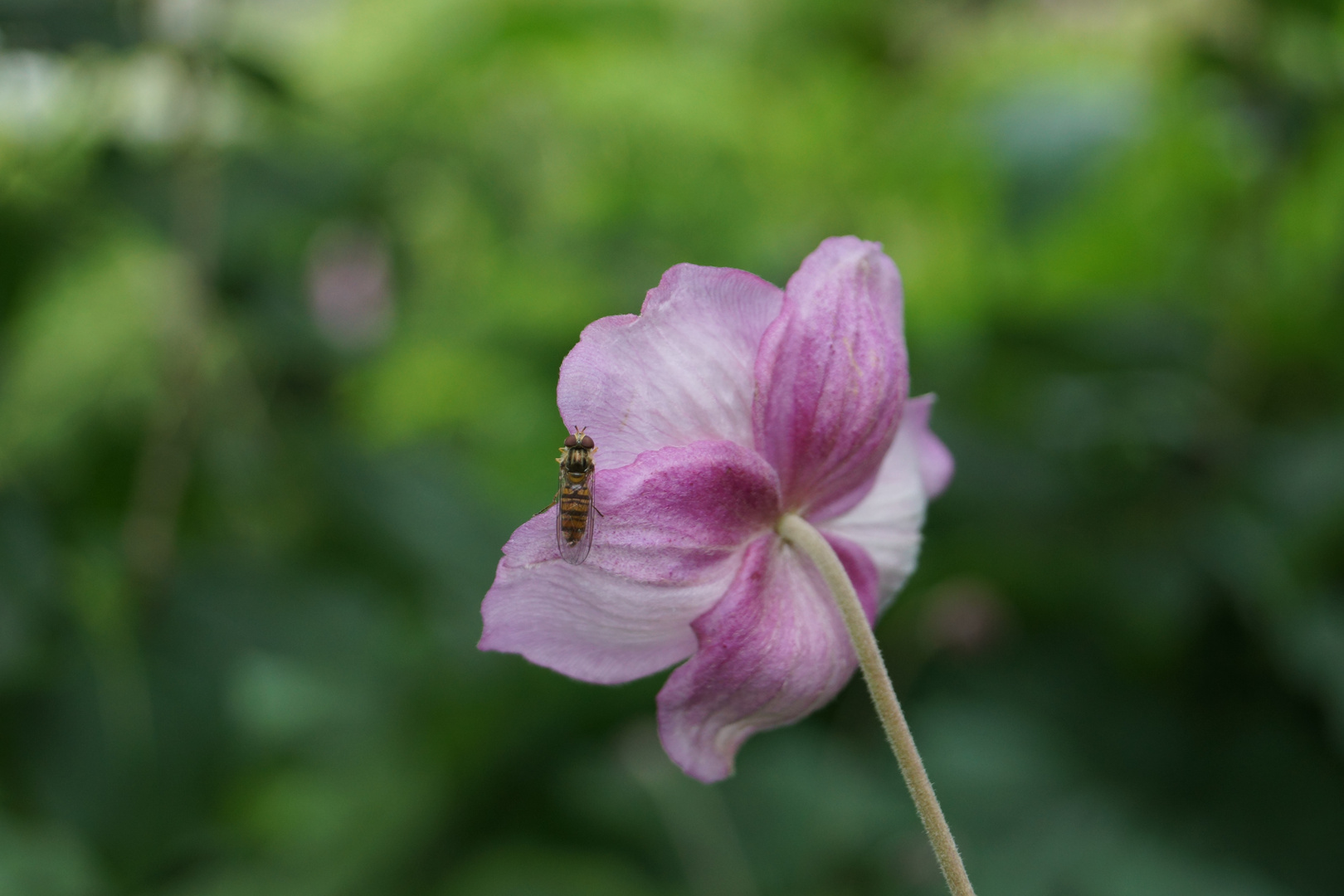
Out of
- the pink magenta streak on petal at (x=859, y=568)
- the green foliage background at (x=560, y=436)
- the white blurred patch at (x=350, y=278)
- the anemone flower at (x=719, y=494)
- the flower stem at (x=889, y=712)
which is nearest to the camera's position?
the flower stem at (x=889, y=712)

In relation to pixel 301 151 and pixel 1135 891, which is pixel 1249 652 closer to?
pixel 1135 891

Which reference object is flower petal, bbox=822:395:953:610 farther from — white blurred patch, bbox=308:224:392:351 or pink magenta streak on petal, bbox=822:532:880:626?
white blurred patch, bbox=308:224:392:351

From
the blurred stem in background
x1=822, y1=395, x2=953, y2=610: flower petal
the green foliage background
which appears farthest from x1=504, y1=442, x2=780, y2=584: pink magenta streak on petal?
the blurred stem in background

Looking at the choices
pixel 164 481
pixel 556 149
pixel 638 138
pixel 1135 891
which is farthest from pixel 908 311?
pixel 164 481

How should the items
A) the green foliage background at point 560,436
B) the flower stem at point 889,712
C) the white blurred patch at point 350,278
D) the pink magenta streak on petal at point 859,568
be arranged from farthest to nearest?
1. the white blurred patch at point 350,278
2. the green foliage background at point 560,436
3. the pink magenta streak on petal at point 859,568
4. the flower stem at point 889,712

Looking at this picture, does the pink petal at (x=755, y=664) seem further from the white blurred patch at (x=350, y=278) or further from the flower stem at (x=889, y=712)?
the white blurred patch at (x=350, y=278)

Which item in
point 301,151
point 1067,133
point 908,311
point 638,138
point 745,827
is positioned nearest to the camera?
point 301,151

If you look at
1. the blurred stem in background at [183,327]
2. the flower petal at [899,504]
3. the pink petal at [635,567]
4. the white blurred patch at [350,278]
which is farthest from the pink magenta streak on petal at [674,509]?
the white blurred patch at [350,278]
